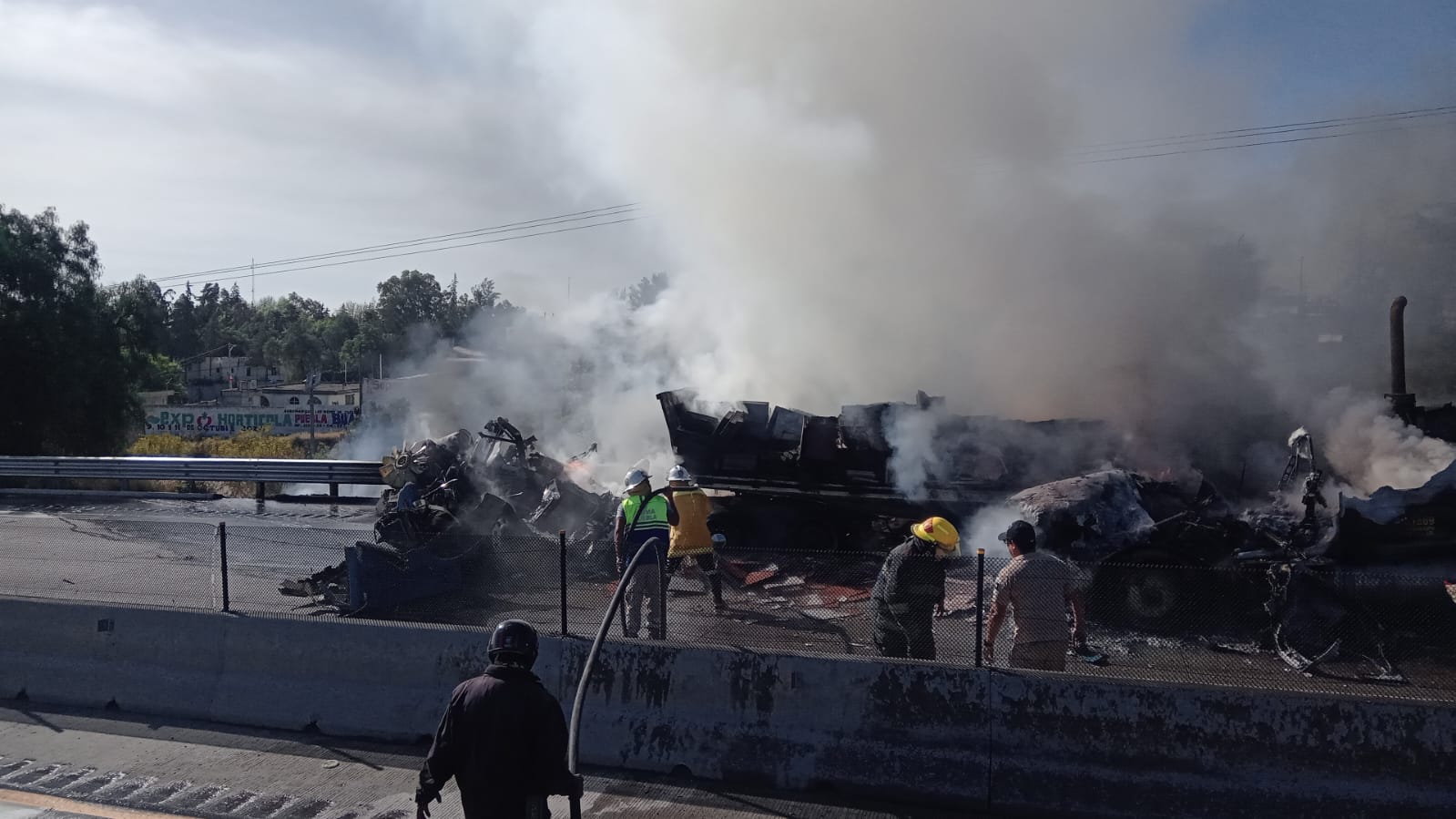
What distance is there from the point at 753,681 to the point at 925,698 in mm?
929

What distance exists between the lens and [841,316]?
20531 mm

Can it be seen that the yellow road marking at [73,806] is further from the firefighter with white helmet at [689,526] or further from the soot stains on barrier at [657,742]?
the firefighter with white helmet at [689,526]

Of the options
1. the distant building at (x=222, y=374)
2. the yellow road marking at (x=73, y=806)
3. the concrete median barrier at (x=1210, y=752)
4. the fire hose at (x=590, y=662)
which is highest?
the distant building at (x=222, y=374)

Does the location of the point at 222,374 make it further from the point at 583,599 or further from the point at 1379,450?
the point at 1379,450

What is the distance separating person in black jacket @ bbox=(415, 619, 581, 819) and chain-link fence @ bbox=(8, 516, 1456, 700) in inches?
103

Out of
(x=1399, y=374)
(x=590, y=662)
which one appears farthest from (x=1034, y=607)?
(x=1399, y=374)

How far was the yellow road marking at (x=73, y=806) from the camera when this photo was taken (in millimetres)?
5117

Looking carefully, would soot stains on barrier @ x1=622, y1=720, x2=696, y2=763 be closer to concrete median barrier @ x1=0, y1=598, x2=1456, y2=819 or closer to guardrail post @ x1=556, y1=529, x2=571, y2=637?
concrete median barrier @ x1=0, y1=598, x2=1456, y2=819

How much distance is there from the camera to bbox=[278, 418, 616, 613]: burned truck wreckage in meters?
9.43

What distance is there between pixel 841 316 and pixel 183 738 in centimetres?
1580

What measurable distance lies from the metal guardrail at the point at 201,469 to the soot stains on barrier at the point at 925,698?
605 inches

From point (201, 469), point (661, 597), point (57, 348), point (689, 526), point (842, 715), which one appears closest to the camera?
point (842, 715)

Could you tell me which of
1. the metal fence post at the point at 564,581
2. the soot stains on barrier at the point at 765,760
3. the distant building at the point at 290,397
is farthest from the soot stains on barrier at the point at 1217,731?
the distant building at the point at 290,397

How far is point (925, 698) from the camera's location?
5.27 m
